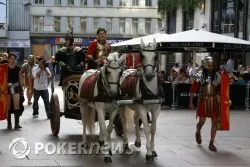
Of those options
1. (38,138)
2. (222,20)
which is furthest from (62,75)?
(222,20)

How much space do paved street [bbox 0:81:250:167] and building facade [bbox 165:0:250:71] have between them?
14.4 metres

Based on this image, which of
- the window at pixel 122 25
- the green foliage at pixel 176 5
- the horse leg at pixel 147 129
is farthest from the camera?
the window at pixel 122 25

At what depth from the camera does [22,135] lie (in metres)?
12.1

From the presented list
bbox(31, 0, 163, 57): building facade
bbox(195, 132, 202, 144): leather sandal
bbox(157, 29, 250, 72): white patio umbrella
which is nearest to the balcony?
bbox(31, 0, 163, 57): building facade

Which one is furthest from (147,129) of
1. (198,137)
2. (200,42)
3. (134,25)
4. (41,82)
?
(134,25)

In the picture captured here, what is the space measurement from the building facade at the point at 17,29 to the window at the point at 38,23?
924mm

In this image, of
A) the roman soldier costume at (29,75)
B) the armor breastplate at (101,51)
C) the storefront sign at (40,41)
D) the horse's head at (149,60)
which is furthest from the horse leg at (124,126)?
the storefront sign at (40,41)

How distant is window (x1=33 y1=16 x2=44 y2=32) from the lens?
60344mm

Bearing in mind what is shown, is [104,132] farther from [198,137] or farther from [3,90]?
[3,90]

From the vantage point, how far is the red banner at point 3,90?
1234 cm

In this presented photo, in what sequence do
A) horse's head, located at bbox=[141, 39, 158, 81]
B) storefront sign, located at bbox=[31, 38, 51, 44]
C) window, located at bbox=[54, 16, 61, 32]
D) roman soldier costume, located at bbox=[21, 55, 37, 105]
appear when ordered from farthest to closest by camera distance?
window, located at bbox=[54, 16, 61, 32], storefront sign, located at bbox=[31, 38, 51, 44], roman soldier costume, located at bbox=[21, 55, 37, 105], horse's head, located at bbox=[141, 39, 158, 81]

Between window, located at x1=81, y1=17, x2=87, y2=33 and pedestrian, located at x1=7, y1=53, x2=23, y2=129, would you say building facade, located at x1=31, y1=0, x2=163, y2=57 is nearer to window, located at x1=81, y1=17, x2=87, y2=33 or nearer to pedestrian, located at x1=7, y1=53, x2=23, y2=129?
window, located at x1=81, y1=17, x2=87, y2=33

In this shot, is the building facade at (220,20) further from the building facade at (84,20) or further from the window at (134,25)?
the window at (134,25)
